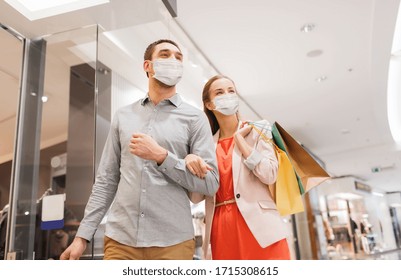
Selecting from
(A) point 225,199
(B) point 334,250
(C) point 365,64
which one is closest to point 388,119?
(C) point 365,64

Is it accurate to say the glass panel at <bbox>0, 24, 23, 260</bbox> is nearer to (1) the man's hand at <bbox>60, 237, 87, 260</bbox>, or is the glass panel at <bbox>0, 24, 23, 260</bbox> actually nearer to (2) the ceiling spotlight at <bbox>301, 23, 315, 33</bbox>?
(1) the man's hand at <bbox>60, 237, 87, 260</bbox>

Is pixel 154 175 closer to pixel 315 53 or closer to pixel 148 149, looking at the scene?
pixel 148 149

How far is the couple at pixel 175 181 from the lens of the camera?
45.9 inches

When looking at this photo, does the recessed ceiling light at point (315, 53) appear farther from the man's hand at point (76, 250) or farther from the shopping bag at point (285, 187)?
the man's hand at point (76, 250)

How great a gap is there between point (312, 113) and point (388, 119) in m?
0.35

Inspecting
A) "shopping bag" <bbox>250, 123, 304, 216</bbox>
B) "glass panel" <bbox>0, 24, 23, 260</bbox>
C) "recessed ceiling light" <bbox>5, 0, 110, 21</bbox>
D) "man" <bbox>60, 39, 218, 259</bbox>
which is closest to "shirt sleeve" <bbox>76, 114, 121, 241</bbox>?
"man" <bbox>60, 39, 218, 259</bbox>

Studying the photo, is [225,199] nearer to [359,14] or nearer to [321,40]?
[321,40]

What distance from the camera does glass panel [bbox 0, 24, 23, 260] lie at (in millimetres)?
2055

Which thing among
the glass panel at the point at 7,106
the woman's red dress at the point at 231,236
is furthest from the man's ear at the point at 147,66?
the glass panel at the point at 7,106

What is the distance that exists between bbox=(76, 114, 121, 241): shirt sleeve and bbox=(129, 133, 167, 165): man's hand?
17cm

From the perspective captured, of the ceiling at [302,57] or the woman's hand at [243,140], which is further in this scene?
the ceiling at [302,57]

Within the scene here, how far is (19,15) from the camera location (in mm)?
1941

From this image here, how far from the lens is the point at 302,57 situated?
5.80 ft
